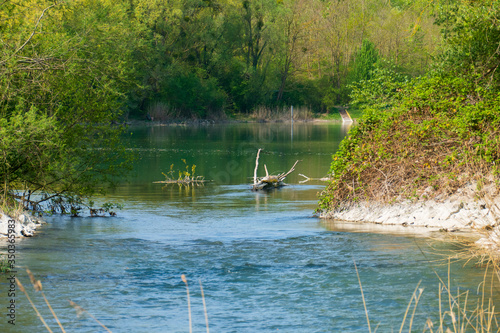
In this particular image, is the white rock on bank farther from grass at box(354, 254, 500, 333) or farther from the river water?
grass at box(354, 254, 500, 333)

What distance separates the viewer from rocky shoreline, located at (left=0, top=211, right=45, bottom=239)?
1606 cm

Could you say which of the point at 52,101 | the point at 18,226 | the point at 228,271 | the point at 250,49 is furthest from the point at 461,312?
the point at 250,49

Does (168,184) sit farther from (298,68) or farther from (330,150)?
(298,68)

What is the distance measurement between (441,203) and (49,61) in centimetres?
1070

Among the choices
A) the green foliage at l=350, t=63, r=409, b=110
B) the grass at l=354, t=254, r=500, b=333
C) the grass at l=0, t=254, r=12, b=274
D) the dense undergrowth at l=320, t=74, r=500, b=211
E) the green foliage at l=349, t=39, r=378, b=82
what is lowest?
the grass at l=354, t=254, r=500, b=333

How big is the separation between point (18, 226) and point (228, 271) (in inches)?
256

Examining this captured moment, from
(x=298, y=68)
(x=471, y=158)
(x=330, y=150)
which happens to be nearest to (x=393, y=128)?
(x=471, y=158)

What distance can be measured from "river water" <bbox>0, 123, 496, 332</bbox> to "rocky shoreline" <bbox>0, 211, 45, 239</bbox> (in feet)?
1.07

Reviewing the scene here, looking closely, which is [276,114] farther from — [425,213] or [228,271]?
[228,271]

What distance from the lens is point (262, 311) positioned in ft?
33.6

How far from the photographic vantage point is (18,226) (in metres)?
16.5

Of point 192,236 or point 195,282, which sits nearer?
point 195,282

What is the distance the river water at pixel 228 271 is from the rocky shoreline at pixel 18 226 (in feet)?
1.07

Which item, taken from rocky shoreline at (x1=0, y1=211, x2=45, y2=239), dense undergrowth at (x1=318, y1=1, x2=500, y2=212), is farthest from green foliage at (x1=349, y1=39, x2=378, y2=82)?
rocky shoreline at (x1=0, y1=211, x2=45, y2=239)
